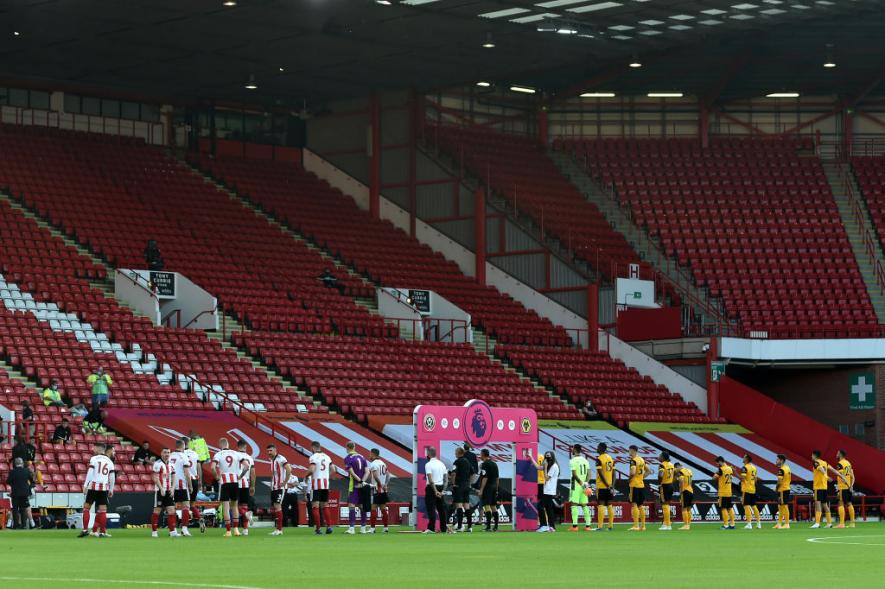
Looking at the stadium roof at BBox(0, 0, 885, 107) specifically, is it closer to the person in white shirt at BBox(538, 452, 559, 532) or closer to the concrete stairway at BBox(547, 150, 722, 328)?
the concrete stairway at BBox(547, 150, 722, 328)

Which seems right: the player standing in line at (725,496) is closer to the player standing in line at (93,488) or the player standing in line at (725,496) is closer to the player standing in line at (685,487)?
the player standing in line at (685,487)

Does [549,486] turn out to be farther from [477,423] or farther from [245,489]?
[245,489]

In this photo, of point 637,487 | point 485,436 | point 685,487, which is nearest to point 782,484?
point 685,487

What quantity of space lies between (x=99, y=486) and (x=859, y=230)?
35.4 metres

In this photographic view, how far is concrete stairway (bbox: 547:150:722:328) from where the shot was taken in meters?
53.6

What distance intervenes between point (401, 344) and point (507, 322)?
5285mm

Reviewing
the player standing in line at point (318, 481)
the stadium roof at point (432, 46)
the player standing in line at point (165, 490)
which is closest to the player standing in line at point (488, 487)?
the player standing in line at point (318, 481)

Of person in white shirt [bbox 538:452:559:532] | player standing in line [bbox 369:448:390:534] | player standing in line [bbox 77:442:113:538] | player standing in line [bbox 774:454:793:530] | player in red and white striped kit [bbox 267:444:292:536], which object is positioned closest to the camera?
player standing in line [bbox 77:442:113:538]

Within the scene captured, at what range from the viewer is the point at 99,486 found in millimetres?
28750

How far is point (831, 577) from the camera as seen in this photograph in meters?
18.2

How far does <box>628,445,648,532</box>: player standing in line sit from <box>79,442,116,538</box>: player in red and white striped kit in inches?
427

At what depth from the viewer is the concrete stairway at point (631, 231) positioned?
5362 cm

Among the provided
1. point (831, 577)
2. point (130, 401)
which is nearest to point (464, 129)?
point (130, 401)

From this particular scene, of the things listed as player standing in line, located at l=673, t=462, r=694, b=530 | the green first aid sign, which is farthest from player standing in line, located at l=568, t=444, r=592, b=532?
the green first aid sign
